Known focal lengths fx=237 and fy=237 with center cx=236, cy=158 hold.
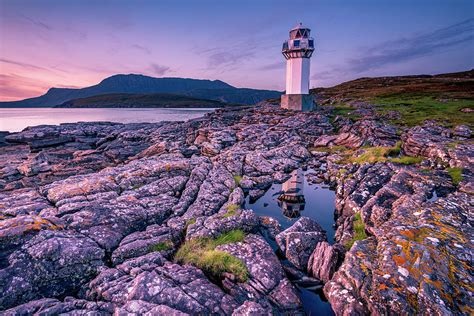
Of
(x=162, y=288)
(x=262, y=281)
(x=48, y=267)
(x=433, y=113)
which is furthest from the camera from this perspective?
(x=433, y=113)

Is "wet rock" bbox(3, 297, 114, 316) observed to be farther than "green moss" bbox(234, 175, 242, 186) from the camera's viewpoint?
No

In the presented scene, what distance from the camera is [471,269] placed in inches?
352

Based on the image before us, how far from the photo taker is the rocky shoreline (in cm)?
866

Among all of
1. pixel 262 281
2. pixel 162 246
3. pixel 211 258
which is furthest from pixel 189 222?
pixel 262 281

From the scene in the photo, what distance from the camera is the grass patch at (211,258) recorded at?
36.2 ft

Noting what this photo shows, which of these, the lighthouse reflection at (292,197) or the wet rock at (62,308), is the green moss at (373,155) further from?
the wet rock at (62,308)

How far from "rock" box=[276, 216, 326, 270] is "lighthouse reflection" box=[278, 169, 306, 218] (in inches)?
183

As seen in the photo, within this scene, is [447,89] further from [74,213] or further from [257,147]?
[74,213]

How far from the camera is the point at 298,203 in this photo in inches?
846

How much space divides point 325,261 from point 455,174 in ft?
43.2

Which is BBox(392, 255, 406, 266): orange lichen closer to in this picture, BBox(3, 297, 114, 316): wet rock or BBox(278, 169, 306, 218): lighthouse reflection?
BBox(278, 169, 306, 218): lighthouse reflection

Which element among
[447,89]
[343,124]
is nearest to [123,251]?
[343,124]

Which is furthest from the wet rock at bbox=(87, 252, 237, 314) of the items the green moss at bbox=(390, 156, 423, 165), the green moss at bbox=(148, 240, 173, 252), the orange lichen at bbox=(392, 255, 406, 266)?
the green moss at bbox=(390, 156, 423, 165)

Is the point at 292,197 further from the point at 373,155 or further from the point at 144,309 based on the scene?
the point at 144,309
